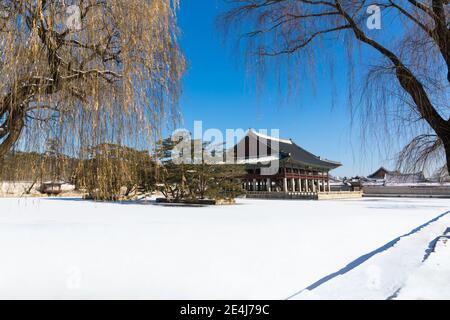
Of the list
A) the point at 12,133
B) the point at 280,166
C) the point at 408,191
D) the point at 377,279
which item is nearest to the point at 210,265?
the point at 377,279

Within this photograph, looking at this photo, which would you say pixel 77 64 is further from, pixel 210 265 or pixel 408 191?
pixel 408 191

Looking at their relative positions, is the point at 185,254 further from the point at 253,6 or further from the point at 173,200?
the point at 173,200

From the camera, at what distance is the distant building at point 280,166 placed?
963 inches

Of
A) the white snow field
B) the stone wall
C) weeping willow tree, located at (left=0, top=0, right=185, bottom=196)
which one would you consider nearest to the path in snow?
the white snow field

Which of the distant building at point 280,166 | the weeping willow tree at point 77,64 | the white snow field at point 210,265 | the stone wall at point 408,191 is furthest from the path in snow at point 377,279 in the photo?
the stone wall at point 408,191

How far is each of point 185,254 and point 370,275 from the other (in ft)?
7.82

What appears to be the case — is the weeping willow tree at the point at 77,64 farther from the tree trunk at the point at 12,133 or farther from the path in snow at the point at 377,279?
the path in snow at the point at 377,279

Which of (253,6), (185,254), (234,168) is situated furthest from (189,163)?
(253,6)

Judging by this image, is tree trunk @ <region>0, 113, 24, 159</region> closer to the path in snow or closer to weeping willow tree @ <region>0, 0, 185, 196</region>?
weeping willow tree @ <region>0, 0, 185, 196</region>

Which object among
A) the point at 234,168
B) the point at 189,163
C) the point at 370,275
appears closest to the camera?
the point at 370,275

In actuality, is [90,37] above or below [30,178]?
above

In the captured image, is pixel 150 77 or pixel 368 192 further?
pixel 368 192

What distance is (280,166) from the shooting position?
24094 mm

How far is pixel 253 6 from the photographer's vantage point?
2.79 metres
